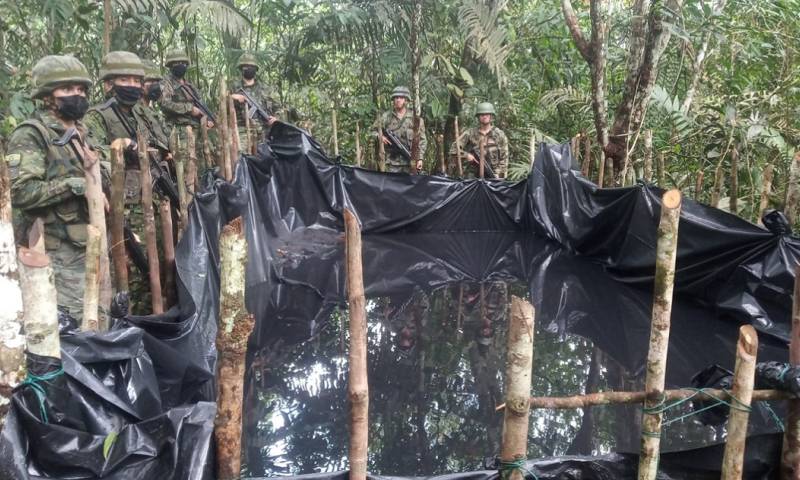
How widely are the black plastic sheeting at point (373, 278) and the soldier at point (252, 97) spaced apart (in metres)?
1.22

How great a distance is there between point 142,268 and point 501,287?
122 inches

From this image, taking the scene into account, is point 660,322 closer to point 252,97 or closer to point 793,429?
point 793,429

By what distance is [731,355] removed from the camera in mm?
4098

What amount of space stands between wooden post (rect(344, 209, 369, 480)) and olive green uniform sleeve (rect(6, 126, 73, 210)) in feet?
6.69

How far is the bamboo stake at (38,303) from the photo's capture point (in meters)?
1.84

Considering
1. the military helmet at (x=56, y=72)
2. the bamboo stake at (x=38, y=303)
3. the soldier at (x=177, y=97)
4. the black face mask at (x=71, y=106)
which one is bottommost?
the bamboo stake at (x=38, y=303)

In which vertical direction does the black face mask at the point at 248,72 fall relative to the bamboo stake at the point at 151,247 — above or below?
above

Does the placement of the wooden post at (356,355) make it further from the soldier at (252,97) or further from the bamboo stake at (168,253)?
the soldier at (252,97)

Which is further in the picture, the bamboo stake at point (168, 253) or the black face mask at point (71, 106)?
the bamboo stake at point (168, 253)

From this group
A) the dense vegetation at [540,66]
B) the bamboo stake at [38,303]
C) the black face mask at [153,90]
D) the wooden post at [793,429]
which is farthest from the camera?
the dense vegetation at [540,66]

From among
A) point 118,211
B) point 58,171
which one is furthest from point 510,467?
point 58,171

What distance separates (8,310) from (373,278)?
14.8 ft

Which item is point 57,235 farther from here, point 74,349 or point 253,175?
point 253,175

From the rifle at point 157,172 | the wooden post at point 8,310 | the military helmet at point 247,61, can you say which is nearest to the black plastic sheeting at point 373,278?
the rifle at point 157,172
